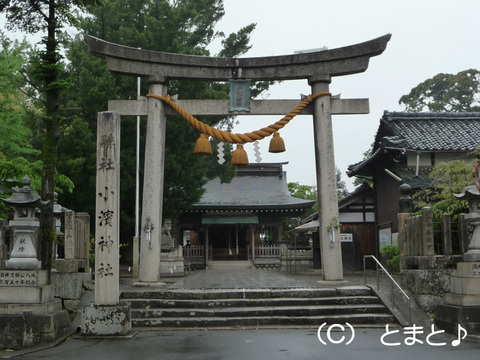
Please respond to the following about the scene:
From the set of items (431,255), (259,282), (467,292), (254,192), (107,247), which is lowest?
(259,282)

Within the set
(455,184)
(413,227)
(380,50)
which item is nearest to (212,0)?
(380,50)

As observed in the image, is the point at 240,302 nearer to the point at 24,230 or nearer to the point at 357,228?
the point at 24,230

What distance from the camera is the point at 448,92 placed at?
48.3 m

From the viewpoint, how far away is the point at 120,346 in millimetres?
8250

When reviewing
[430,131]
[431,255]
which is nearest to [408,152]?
[430,131]

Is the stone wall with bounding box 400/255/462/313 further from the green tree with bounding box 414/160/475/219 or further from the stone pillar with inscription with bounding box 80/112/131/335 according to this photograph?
the stone pillar with inscription with bounding box 80/112/131/335

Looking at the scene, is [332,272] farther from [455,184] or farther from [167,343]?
[167,343]

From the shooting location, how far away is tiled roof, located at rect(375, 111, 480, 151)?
63.3 feet

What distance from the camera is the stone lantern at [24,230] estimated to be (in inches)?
352

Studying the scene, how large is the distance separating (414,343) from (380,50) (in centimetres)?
796

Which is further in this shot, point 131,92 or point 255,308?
point 131,92

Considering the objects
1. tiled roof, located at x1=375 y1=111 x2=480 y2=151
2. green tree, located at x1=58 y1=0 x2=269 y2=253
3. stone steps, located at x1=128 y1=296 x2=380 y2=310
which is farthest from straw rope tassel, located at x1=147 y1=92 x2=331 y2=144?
green tree, located at x1=58 y1=0 x2=269 y2=253

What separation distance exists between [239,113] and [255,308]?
5.39m

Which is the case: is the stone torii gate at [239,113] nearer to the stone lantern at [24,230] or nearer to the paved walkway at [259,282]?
the paved walkway at [259,282]
